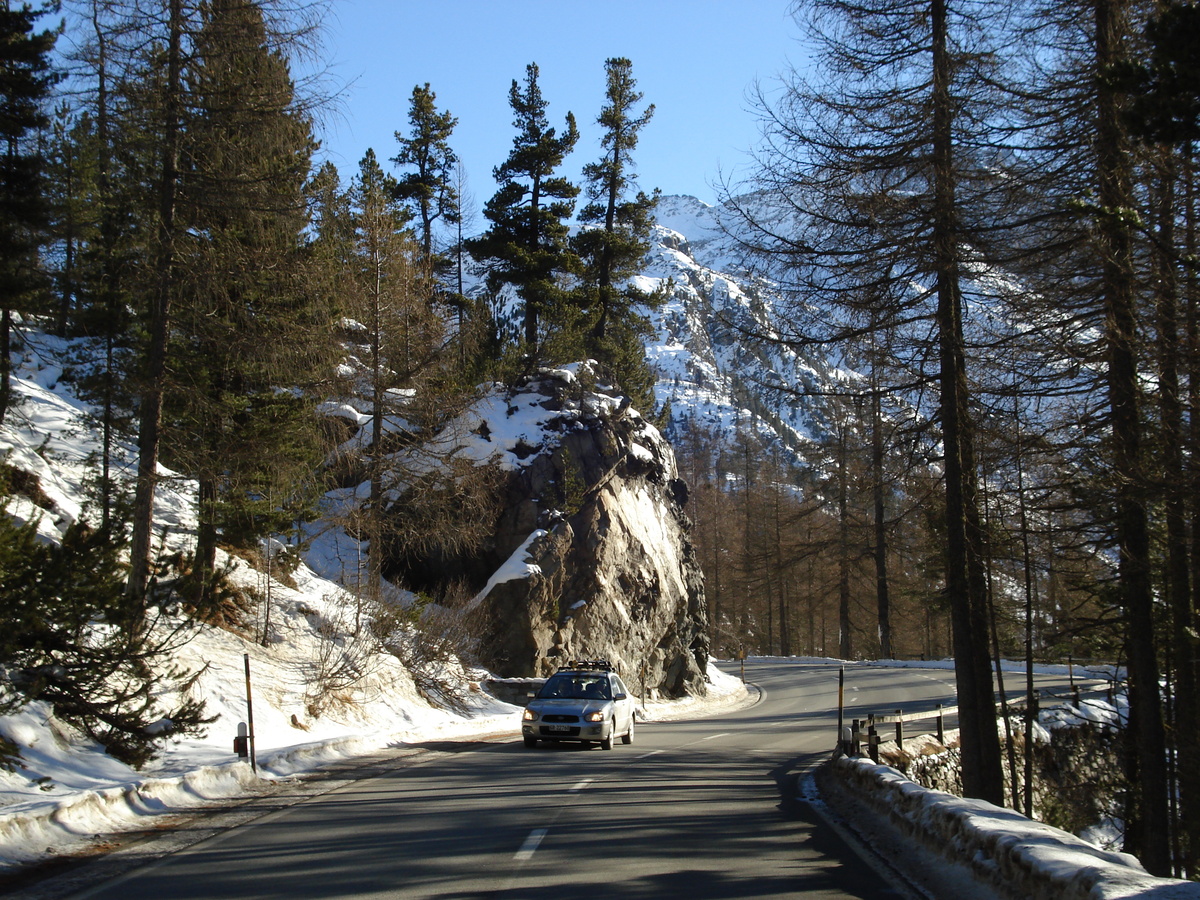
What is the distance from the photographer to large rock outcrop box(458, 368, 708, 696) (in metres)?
30.2

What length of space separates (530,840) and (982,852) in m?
3.94

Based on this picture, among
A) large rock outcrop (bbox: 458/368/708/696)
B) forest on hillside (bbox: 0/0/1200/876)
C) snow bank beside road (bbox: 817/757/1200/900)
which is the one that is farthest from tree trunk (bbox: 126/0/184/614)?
large rock outcrop (bbox: 458/368/708/696)

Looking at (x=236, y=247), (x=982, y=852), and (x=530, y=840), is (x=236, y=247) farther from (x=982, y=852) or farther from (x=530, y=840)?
(x=982, y=852)

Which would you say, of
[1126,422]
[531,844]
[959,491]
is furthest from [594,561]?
[531,844]

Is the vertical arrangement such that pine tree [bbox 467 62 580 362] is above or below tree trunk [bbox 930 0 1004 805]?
above

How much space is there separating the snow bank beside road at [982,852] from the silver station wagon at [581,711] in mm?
7384

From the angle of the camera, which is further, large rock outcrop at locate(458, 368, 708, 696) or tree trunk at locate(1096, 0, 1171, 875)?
large rock outcrop at locate(458, 368, 708, 696)

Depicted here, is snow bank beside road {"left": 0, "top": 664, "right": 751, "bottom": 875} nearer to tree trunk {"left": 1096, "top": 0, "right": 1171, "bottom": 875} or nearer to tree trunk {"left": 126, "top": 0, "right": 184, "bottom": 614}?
tree trunk {"left": 126, "top": 0, "right": 184, "bottom": 614}

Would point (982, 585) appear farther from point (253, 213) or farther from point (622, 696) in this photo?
point (253, 213)

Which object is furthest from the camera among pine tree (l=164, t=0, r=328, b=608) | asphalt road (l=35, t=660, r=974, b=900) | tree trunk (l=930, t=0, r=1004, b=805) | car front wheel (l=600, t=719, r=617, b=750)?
car front wheel (l=600, t=719, r=617, b=750)

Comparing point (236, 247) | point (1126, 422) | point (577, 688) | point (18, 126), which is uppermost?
point (18, 126)

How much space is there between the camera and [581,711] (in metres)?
17.8

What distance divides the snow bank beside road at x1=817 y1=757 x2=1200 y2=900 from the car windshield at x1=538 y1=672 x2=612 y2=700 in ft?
27.7

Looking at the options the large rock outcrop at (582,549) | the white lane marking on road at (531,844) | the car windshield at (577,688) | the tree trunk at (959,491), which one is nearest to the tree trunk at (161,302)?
the white lane marking on road at (531,844)
